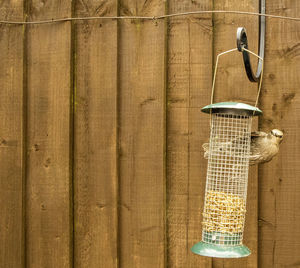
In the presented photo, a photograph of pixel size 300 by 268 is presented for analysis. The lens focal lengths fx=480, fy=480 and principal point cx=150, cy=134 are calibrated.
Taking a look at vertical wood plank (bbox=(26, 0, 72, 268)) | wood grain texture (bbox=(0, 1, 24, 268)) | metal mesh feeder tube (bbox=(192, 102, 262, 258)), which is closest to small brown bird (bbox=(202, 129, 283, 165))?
metal mesh feeder tube (bbox=(192, 102, 262, 258))

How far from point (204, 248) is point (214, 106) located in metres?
0.51

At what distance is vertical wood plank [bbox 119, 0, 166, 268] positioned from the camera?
220 cm

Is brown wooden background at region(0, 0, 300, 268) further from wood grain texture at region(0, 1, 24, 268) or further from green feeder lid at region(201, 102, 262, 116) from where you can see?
green feeder lid at region(201, 102, 262, 116)

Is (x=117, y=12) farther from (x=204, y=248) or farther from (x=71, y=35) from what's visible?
(x=204, y=248)

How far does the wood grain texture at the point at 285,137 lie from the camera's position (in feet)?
6.86

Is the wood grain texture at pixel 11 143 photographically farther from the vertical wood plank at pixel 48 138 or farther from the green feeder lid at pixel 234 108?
the green feeder lid at pixel 234 108

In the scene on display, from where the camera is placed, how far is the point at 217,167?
6.38ft

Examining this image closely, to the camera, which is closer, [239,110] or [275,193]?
[239,110]

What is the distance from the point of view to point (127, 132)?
7.38ft

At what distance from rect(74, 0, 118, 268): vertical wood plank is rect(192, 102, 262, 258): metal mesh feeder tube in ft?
1.68

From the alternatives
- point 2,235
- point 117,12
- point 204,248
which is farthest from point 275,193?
point 2,235

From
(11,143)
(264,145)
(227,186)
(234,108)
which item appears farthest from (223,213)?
(11,143)

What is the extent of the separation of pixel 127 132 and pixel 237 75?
22.3 inches

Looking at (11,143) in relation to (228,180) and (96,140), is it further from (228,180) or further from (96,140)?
(228,180)
